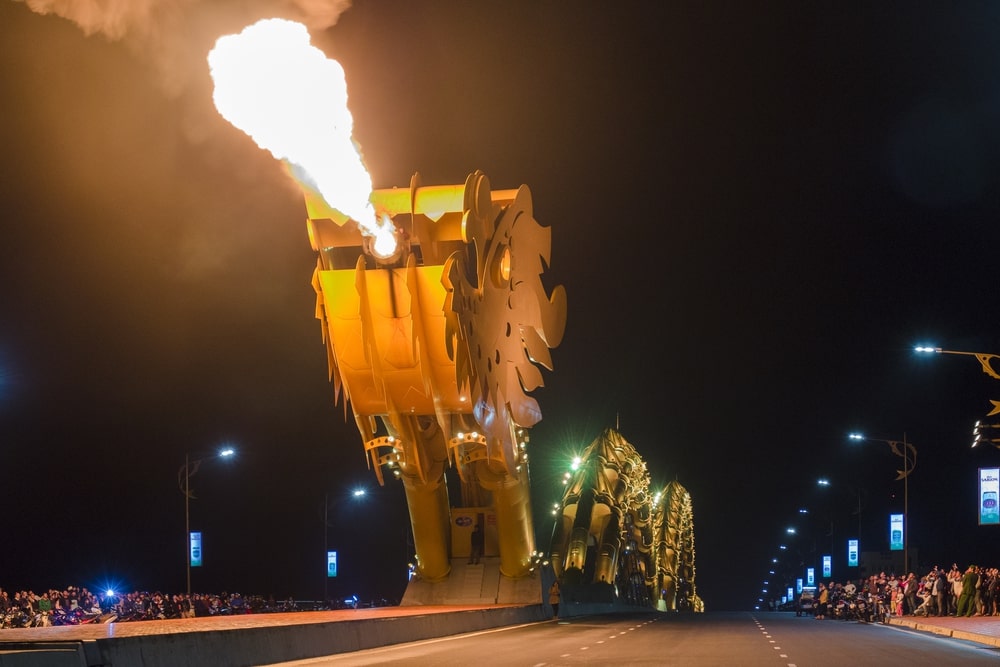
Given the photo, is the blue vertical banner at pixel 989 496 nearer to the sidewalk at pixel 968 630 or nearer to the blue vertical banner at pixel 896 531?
the sidewalk at pixel 968 630

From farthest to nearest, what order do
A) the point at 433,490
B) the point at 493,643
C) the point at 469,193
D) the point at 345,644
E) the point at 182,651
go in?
the point at 433,490 < the point at 469,193 < the point at 493,643 < the point at 345,644 < the point at 182,651

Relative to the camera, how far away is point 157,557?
6644 centimetres

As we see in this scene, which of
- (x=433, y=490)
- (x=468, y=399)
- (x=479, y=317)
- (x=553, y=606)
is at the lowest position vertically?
(x=553, y=606)

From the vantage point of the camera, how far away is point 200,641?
18844mm

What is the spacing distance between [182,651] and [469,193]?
17437 mm

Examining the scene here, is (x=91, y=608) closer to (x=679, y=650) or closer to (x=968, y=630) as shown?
(x=679, y=650)

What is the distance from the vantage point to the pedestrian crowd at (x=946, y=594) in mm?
45062

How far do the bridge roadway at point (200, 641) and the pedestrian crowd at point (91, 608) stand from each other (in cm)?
721

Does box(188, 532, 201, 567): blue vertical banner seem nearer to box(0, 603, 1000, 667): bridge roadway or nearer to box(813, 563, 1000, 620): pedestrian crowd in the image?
box(0, 603, 1000, 667): bridge roadway

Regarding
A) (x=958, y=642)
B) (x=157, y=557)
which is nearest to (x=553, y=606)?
(x=958, y=642)

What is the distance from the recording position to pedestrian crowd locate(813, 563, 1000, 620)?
4506 centimetres

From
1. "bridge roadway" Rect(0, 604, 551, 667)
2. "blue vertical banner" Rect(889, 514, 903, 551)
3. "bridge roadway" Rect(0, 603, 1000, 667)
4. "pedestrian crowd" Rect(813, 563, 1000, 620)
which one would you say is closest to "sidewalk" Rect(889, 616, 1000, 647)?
"bridge roadway" Rect(0, 603, 1000, 667)

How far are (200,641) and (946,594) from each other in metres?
36.3

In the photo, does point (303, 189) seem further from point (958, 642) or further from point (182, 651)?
point (958, 642)
